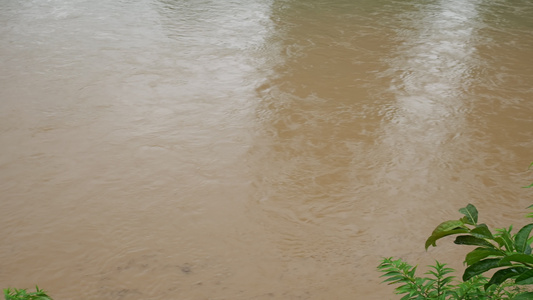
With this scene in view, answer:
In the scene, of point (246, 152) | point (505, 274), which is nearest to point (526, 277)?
point (505, 274)

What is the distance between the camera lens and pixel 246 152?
2.80 m

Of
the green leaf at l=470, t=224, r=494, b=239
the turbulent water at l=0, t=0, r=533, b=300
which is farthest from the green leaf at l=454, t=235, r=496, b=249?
the turbulent water at l=0, t=0, r=533, b=300

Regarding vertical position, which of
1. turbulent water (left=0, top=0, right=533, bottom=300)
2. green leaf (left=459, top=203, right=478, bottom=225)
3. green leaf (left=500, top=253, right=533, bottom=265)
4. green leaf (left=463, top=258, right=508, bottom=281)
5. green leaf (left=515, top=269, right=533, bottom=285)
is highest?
green leaf (left=500, top=253, right=533, bottom=265)

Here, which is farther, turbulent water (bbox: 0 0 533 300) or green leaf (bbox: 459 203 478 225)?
turbulent water (bbox: 0 0 533 300)

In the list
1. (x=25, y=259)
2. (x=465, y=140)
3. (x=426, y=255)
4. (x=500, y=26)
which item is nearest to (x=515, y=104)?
(x=465, y=140)

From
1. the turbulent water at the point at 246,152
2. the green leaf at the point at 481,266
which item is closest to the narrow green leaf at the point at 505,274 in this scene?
the green leaf at the point at 481,266

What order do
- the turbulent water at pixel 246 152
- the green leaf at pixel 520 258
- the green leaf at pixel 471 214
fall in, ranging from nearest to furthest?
the green leaf at pixel 520 258
the green leaf at pixel 471 214
the turbulent water at pixel 246 152

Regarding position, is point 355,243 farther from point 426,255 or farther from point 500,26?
point 500,26

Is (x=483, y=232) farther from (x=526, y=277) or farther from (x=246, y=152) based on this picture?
(x=246, y=152)

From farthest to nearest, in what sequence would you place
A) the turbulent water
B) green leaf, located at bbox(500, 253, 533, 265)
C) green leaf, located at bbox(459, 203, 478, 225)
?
1. the turbulent water
2. green leaf, located at bbox(459, 203, 478, 225)
3. green leaf, located at bbox(500, 253, 533, 265)

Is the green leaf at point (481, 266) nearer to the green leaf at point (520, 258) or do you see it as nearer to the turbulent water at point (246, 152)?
A: the green leaf at point (520, 258)

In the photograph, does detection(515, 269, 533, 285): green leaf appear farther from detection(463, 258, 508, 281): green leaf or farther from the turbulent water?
the turbulent water

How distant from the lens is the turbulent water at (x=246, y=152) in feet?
6.48

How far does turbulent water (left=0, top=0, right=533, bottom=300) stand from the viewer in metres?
1.97
